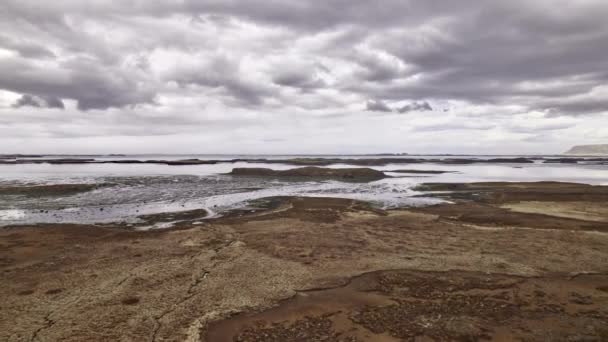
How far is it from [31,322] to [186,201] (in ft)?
68.9

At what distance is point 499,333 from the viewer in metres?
7.21

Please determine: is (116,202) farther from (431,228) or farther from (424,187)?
(424,187)

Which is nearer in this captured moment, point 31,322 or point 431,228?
point 31,322

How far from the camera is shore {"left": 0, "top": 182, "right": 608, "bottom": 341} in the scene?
24.4 feet

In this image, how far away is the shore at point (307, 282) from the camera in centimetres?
744

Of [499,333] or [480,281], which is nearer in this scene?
[499,333]

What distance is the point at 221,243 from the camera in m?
14.4

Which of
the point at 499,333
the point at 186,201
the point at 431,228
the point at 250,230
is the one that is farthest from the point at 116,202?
the point at 499,333

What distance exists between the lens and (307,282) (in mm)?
10164

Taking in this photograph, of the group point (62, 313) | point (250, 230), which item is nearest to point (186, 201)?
point (250, 230)

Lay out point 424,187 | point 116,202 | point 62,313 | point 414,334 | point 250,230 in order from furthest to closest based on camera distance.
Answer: point 424,187 < point 116,202 < point 250,230 < point 62,313 < point 414,334

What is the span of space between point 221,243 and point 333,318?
24.7ft

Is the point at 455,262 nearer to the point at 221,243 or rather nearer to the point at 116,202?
the point at 221,243

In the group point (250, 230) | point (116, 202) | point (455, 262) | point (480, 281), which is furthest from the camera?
point (116, 202)
